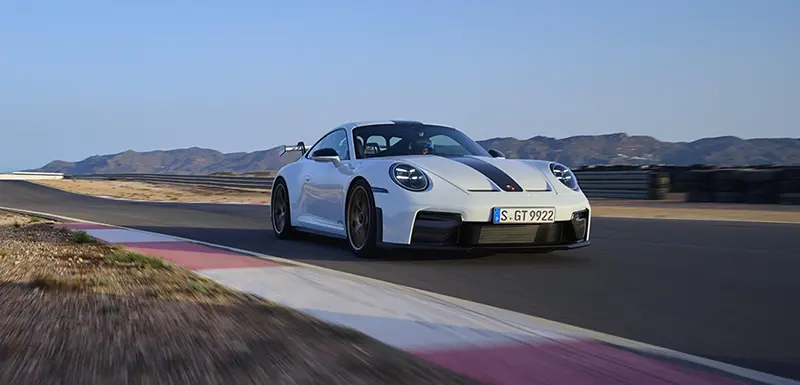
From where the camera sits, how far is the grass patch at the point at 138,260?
6.07m

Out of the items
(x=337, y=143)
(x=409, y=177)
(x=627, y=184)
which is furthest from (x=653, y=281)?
(x=627, y=184)

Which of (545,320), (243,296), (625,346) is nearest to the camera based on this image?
(625,346)

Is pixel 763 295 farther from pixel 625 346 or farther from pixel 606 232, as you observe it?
pixel 606 232

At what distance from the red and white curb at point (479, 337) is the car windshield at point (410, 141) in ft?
6.90

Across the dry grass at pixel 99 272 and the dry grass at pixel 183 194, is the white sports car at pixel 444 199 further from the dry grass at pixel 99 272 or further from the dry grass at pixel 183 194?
the dry grass at pixel 183 194

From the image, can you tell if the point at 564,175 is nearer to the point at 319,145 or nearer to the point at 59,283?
the point at 319,145

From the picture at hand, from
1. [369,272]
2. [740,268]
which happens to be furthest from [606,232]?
Result: [369,272]

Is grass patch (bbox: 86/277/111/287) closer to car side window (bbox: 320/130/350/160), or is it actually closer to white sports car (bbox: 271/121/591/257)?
white sports car (bbox: 271/121/591/257)

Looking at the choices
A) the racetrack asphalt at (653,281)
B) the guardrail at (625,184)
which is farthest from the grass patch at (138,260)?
the guardrail at (625,184)

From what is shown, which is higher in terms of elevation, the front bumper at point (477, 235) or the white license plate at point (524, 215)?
the white license plate at point (524, 215)

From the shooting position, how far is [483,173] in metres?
6.86

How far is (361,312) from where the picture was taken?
173 inches

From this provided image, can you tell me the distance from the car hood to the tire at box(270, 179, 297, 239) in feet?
7.93

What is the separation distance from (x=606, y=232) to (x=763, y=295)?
464 cm
